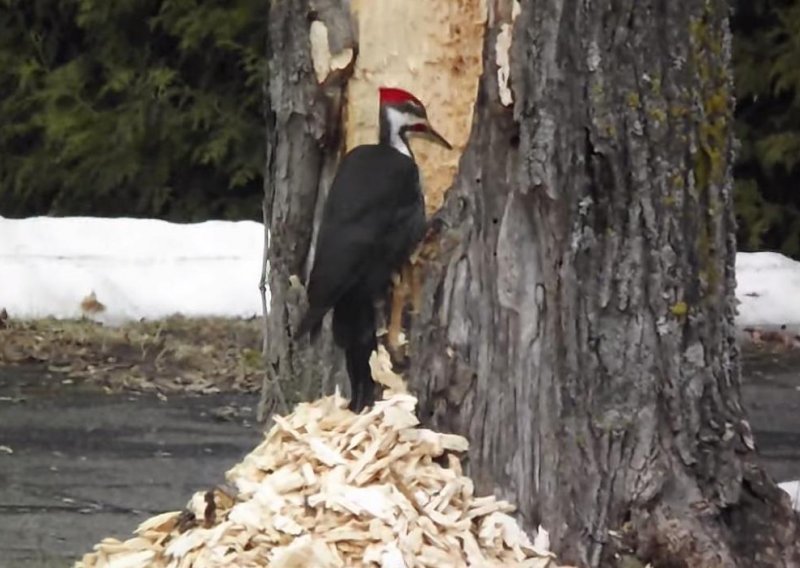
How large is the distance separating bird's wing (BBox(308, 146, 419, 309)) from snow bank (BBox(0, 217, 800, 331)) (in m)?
4.13

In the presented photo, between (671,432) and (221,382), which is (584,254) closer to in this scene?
(671,432)

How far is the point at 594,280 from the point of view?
289 cm

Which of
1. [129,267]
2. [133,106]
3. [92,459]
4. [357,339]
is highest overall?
[133,106]

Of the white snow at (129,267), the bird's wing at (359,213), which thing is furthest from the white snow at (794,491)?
the white snow at (129,267)

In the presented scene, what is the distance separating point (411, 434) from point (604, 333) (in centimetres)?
41

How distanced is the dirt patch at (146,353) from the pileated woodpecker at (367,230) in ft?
9.83

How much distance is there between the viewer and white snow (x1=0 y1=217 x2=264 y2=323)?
7.13 m

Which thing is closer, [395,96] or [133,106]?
[395,96]

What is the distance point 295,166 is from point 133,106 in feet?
18.7

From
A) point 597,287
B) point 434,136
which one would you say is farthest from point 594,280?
point 434,136

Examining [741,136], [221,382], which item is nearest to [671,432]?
[221,382]

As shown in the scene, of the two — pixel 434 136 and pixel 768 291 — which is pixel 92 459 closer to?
pixel 434 136

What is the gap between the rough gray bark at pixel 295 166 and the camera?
302 centimetres

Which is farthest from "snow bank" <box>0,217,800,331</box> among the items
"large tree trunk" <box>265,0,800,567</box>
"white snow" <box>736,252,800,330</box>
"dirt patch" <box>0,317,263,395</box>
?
"large tree trunk" <box>265,0,800,567</box>
